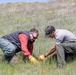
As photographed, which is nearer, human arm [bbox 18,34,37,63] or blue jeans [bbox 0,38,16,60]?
human arm [bbox 18,34,37,63]

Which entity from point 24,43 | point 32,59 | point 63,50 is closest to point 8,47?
point 24,43

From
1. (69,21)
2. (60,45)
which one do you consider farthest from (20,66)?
(69,21)

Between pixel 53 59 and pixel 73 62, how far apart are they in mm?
555

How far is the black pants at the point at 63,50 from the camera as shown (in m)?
7.52

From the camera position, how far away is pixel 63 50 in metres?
7.64

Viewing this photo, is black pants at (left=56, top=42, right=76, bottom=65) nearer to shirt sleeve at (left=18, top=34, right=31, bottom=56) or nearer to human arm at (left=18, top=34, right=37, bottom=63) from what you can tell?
human arm at (left=18, top=34, right=37, bottom=63)

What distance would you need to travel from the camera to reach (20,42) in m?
8.01

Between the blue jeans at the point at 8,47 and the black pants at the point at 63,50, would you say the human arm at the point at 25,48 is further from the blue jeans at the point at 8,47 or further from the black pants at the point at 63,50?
the black pants at the point at 63,50

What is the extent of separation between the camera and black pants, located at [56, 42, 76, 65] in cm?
752

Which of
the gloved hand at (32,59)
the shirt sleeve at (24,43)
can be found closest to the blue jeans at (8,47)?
the shirt sleeve at (24,43)

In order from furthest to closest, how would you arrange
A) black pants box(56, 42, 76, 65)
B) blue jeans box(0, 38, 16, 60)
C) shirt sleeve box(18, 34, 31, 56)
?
blue jeans box(0, 38, 16, 60) → shirt sleeve box(18, 34, 31, 56) → black pants box(56, 42, 76, 65)

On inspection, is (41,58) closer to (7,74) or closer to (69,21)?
(7,74)

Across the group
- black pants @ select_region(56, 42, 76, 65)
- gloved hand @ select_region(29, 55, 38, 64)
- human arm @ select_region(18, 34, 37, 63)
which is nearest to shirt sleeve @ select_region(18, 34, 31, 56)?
human arm @ select_region(18, 34, 37, 63)

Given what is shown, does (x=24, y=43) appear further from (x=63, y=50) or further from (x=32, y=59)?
(x=63, y=50)
